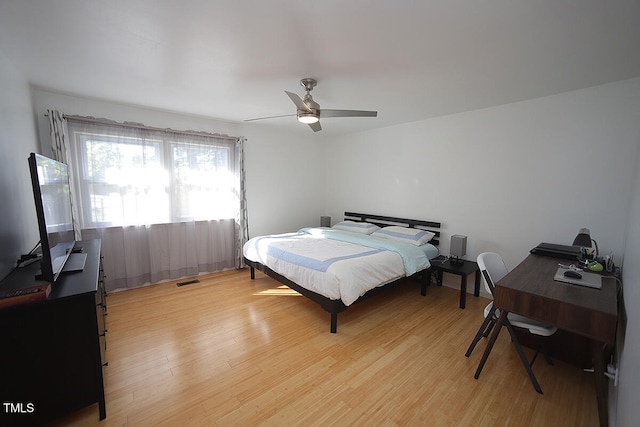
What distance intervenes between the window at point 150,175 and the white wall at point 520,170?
2.88 meters

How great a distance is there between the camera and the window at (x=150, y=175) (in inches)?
129

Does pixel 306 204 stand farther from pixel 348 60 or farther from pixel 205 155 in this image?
pixel 348 60

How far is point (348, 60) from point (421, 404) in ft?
8.96

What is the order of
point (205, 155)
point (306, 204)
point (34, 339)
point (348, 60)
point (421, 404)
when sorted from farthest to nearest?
1. point (306, 204)
2. point (205, 155)
3. point (348, 60)
4. point (421, 404)
5. point (34, 339)

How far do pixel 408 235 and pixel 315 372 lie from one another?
2.47m

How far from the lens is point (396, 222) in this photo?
178 inches

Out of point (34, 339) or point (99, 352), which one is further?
point (99, 352)

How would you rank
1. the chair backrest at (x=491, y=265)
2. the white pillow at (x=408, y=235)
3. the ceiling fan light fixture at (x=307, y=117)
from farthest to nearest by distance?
the white pillow at (x=408, y=235) → the ceiling fan light fixture at (x=307, y=117) → the chair backrest at (x=491, y=265)

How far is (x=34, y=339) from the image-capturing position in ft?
4.61

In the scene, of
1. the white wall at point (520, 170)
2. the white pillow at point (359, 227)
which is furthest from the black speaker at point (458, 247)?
the white pillow at point (359, 227)

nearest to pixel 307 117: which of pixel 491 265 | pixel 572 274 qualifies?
pixel 491 265

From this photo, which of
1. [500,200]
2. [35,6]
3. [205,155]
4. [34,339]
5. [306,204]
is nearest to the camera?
[34,339]

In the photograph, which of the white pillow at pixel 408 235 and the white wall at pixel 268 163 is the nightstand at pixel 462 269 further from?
the white wall at pixel 268 163

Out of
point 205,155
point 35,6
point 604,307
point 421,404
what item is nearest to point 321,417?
point 421,404
